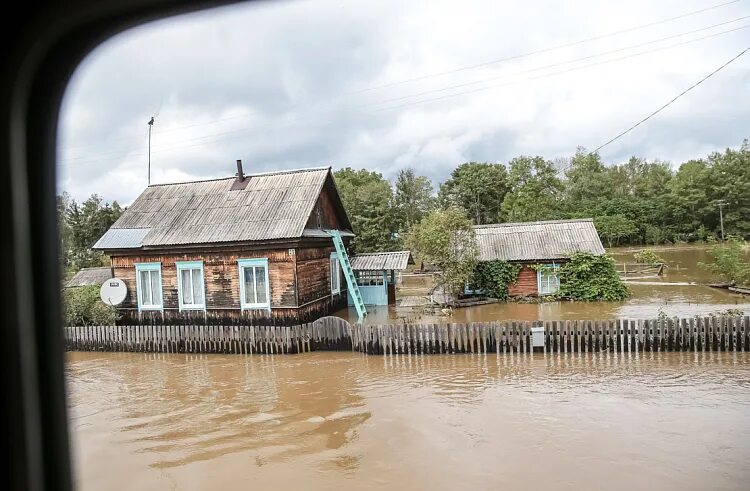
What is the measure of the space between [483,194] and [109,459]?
157 feet

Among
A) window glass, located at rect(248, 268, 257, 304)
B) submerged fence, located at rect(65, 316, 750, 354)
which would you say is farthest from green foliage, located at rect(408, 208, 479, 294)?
submerged fence, located at rect(65, 316, 750, 354)

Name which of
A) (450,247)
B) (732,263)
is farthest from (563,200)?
(450,247)

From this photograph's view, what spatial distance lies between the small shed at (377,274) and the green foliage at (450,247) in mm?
1004

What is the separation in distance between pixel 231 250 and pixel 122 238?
4124 mm

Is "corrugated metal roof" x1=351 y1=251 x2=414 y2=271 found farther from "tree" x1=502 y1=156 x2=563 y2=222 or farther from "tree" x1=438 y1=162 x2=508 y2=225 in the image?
"tree" x1=438 y1=162 x2=508 y2=225

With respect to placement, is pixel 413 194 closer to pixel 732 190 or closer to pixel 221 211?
pixel 732 190

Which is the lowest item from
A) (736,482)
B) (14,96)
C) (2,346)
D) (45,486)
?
(736,482)

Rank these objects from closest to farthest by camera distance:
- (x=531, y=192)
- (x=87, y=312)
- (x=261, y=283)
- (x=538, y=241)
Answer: (x=261, y=283) < (x=87, y=312) < (x=538, y=241) < (x=531, y=192)

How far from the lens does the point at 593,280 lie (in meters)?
20.5

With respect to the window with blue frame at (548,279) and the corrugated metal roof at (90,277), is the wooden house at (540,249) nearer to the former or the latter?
the window with blue frame at (548,279)

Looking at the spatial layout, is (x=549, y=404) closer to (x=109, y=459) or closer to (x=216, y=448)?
(x=216, y=448)

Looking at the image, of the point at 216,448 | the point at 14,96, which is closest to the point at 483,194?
the point at 216,448

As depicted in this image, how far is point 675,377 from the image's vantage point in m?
9.98

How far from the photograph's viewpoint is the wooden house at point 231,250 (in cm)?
1611
